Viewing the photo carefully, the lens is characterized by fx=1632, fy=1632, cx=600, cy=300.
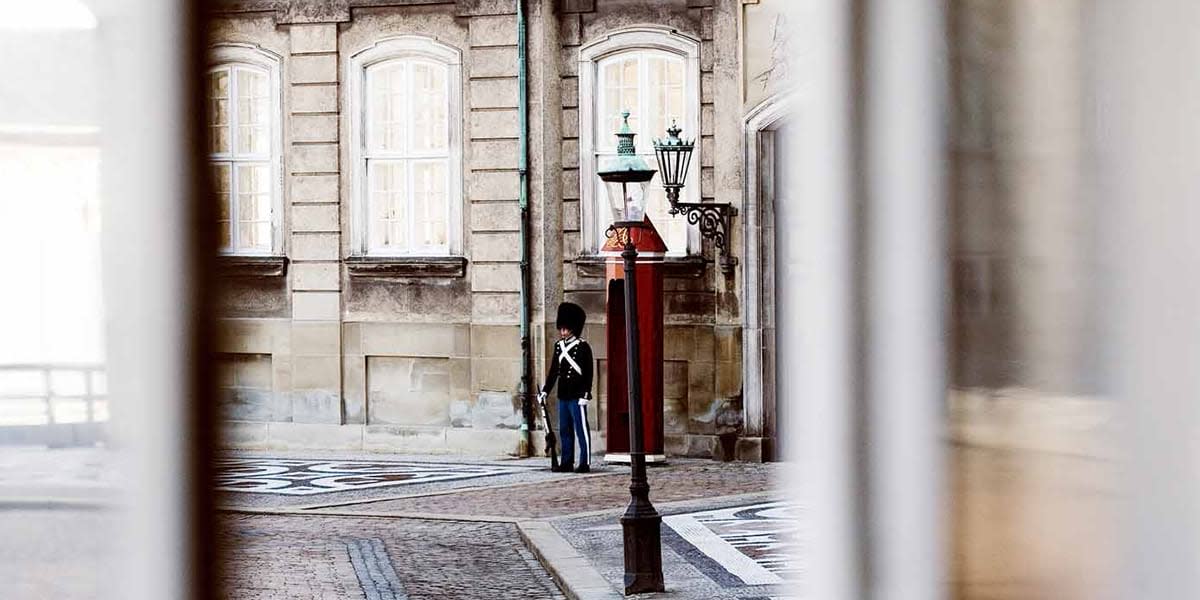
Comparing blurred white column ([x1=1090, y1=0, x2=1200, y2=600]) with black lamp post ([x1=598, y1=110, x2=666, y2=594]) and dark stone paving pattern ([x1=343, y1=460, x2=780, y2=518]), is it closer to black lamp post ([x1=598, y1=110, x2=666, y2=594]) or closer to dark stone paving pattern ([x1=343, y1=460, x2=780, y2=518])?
black lamp post ([x1=598, y1=110, x2=666, y2=594])

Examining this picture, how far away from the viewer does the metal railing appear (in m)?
1.16

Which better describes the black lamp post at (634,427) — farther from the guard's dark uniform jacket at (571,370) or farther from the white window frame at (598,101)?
the white window frame at (598,101)

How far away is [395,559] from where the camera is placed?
7848mm

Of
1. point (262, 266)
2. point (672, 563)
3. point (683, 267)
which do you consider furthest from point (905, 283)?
point (262, 266)

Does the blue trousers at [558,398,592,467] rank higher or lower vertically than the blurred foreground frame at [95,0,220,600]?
lower

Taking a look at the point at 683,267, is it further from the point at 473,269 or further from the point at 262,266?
the point at 262,266

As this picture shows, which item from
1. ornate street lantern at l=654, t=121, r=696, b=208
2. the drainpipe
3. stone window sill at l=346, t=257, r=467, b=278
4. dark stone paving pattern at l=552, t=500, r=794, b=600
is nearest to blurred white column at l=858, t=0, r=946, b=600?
dark stone paving pattern at l=552, t=500, r=794, b=600

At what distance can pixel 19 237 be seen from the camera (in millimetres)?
1172

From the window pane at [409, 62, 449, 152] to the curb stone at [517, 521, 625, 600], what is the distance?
16.8 ft

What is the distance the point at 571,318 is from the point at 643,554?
5022 mm

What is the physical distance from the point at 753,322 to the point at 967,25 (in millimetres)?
10895

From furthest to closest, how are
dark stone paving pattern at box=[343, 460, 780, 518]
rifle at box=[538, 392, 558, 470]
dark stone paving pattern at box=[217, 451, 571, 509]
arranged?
1. rifle at box=[538, 392, 558, 470]
2. dark stone paving pattern at box=[217, 451, 571, 509]
3. dark stone paving pattern at box=[343, 460, 780, 518]

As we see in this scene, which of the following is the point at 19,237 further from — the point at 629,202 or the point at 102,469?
the point at 629,202

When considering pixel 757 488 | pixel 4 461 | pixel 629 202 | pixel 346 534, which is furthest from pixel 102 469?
pixel 757 488
